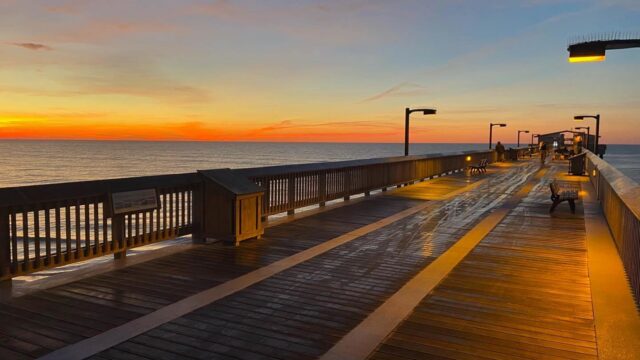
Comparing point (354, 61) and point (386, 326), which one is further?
point (354, 61)

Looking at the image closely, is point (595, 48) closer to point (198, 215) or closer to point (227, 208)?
point (227, 208)

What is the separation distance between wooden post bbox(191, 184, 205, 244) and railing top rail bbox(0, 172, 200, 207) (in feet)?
1.01

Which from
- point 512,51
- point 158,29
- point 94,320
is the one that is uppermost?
point 512,51

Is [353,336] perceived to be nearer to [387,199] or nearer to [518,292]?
[518,292]

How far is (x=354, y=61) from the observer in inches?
1631

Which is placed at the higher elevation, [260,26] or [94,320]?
[260,26]

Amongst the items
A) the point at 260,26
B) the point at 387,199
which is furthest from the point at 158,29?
the point at 387,199

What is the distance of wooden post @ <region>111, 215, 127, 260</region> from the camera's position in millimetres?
5934

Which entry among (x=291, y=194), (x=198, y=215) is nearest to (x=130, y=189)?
(x=198, y=215)

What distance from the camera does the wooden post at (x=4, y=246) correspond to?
15.2 feet

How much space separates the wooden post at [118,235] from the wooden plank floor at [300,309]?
2173 millimetres

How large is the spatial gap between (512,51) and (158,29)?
954 inches

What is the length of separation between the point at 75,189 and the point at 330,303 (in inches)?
131

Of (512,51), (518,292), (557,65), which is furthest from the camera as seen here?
(557,65)
